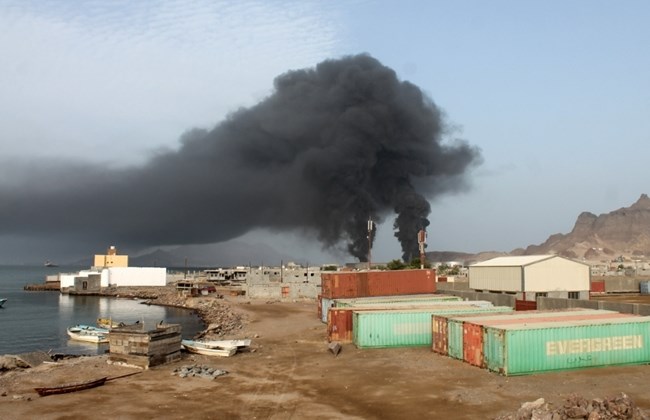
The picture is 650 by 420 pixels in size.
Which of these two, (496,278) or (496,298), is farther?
(496,278)

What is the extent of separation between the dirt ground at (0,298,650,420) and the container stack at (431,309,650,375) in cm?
70

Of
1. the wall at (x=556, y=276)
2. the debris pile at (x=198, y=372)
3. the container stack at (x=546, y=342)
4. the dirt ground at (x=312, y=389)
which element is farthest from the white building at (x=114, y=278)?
the container stack at (x=546, y=342)

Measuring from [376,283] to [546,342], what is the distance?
32.7m

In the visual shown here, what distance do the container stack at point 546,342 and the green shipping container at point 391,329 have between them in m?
4.35

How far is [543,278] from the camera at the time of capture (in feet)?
218

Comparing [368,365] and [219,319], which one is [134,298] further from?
[368,365]

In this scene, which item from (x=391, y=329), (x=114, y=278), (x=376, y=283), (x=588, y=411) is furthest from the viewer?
(x=114, y=278)

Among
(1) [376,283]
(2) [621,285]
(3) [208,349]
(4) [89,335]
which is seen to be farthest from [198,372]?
(2) [621,285]

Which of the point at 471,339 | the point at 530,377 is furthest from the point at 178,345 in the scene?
the point at 530,377

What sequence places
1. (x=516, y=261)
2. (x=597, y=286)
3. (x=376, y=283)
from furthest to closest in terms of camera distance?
(x=597, y=286)
(x=516, y=261)
(x=376, y=283)

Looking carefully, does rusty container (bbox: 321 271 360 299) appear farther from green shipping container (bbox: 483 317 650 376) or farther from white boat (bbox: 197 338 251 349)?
green shipping container (bbox: 483 317 650 376)

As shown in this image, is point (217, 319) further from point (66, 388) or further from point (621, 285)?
point (621, 285)

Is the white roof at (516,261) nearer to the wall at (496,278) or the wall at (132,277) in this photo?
the wall at (496,278)

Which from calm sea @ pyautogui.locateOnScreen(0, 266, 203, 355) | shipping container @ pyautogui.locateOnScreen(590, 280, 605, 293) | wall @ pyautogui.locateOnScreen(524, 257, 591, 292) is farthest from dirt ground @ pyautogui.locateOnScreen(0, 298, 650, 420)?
shipping container @ pyautogui.locateOnScreen(590, 280, 605, 293)
